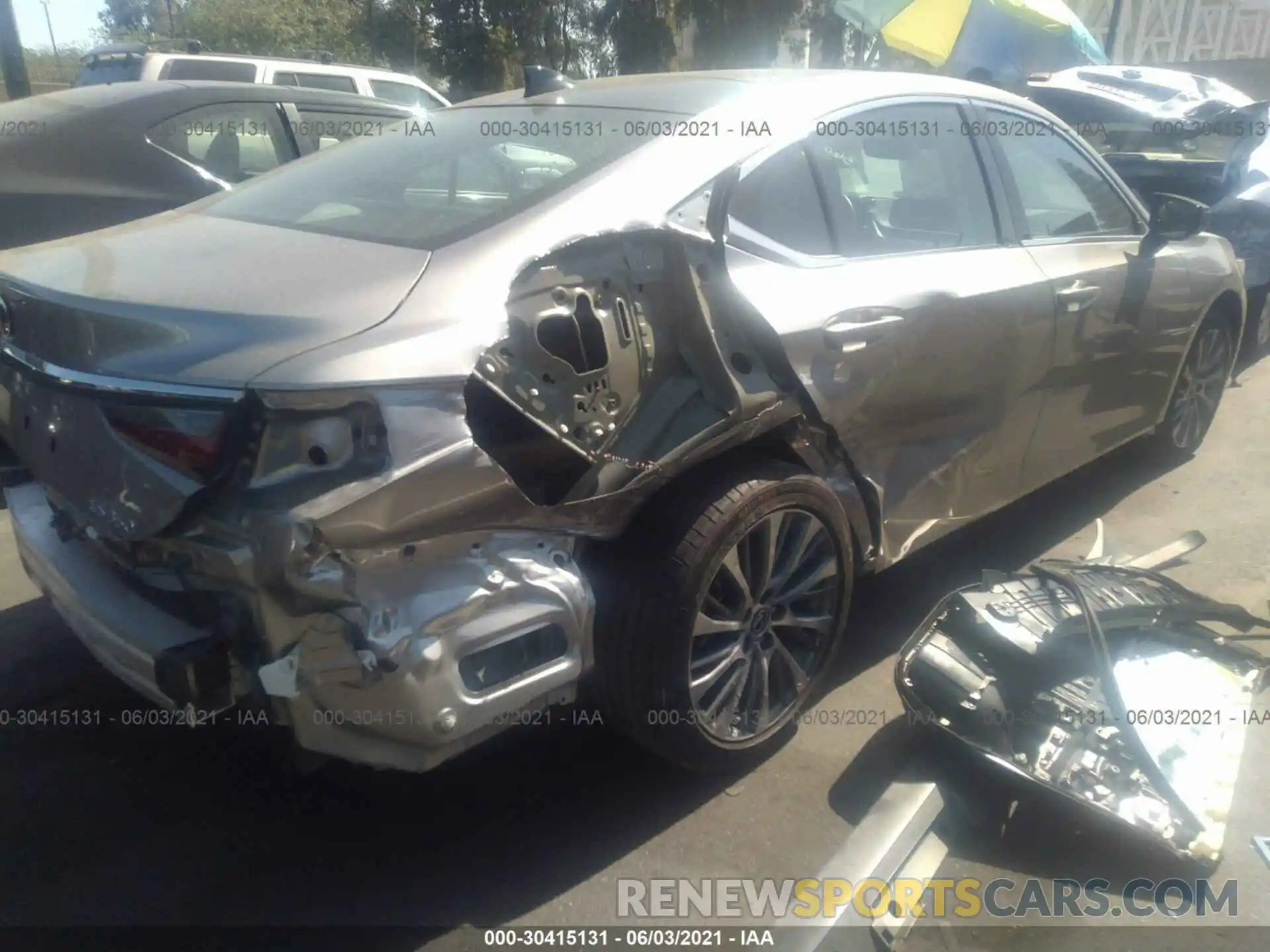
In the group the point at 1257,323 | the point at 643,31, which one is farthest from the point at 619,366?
the point at 643,31

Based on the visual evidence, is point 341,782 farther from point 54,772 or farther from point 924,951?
point 924,951

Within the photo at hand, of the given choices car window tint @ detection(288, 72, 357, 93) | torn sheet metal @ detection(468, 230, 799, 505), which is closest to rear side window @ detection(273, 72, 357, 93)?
car window tint @ detection(288, 72, 357, 93)

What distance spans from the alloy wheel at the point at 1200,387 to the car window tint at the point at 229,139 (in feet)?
14.5

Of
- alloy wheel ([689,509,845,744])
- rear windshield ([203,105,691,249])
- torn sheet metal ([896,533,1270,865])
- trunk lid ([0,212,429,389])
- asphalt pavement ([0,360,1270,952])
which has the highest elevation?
rear windshield ([203,105,691,249])

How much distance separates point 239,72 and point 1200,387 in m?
7.31

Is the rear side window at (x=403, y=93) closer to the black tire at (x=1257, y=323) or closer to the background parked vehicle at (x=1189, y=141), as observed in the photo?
the background parked vehicle at (x=1189, y=141)

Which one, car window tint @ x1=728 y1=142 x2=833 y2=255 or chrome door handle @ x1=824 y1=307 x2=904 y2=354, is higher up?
car window tint @ x1=728 y1=142 x2=833 y2=255

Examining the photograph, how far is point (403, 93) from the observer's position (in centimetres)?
973

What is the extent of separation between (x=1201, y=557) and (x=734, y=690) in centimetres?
238

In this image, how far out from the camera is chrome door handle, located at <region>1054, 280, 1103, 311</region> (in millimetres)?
3469

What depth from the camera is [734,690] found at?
105 inches

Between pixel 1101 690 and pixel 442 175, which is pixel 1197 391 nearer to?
pixel 1101 690

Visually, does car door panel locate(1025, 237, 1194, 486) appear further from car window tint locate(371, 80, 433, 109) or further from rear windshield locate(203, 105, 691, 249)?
car window tint locate(371, 80, 433, 109)

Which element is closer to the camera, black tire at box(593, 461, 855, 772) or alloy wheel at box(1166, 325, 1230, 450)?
black tire at box(593, 461, 855, 772)
